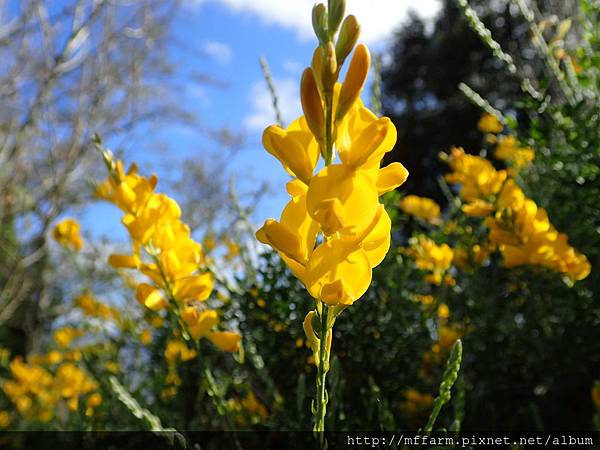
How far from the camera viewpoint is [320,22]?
407 mm

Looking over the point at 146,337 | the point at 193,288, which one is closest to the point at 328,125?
the point at 193,288

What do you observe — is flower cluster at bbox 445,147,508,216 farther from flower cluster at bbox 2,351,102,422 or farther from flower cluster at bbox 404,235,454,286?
flower cluster at bbox 2,351,102,422

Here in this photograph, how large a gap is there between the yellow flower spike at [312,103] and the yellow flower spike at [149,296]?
41cm

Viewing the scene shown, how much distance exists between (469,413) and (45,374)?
91.7 inches

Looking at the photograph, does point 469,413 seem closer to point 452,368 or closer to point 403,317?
point 403,317

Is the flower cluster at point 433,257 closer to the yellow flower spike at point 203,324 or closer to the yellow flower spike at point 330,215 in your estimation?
the yellow flower spike at point 203,324

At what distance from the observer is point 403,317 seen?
3.27 feet

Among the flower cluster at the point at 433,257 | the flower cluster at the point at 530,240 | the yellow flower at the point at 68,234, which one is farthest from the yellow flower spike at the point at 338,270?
the yellow flower at the point at 68,234

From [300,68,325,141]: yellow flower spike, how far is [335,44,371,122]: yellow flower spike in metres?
0.02

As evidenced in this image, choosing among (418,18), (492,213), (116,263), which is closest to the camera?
(116,263)

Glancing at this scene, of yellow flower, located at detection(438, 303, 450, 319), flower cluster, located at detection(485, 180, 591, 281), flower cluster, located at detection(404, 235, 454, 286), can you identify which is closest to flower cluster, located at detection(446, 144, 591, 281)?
flower cluster, located at detection(485, 180, 591, 281)

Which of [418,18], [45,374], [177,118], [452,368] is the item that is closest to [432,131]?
[418,18]

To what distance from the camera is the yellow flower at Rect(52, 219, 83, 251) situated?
3.63 feet

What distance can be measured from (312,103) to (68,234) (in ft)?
2.92
